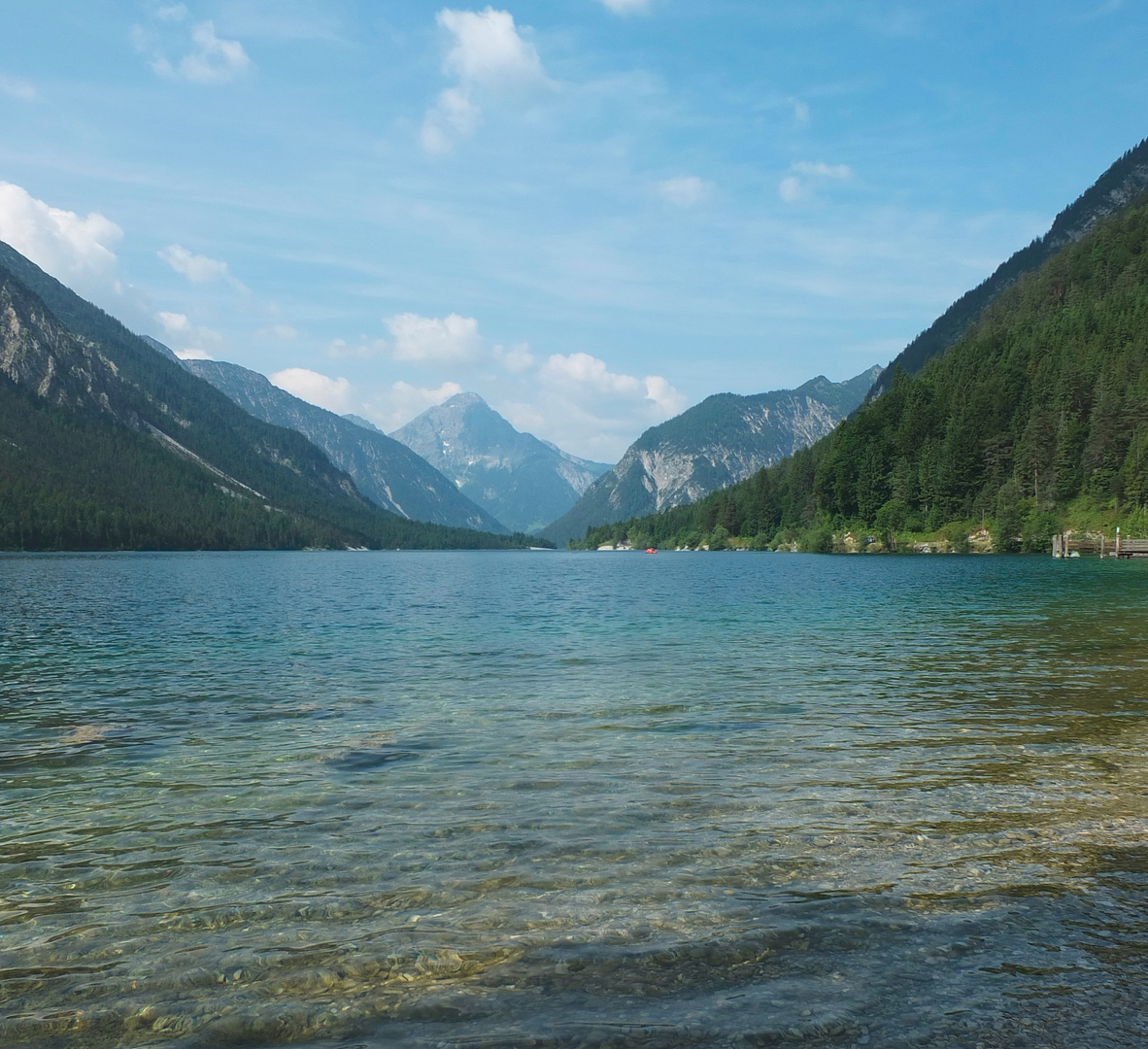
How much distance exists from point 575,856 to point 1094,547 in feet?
507

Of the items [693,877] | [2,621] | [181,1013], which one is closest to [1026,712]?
A: [693,877]

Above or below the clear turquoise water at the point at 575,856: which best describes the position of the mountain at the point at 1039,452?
above

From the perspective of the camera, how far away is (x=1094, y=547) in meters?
136

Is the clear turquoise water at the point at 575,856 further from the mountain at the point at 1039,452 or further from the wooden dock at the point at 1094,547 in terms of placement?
the mountain at the point at 1039,452

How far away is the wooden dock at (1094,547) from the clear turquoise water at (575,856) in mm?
116222

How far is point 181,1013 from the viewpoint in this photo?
7430 mm

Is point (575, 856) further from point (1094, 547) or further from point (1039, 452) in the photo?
point (1039, 452)

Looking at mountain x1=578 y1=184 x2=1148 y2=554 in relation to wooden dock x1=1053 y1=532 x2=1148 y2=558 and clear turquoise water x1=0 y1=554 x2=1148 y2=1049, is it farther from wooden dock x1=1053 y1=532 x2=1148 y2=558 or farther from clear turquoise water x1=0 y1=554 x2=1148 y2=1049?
clear turquoise water x1=0 y1=554 x2=1148 y2=1049

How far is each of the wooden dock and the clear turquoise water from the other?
11622cm

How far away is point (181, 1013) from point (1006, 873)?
1022 cm

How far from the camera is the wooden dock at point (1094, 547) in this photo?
12425 centimetres

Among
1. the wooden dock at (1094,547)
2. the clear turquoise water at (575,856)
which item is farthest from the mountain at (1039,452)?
the clear turquoise water at (575,856)

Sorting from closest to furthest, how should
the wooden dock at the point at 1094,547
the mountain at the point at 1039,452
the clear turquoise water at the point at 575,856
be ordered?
1. the clear turquoise water at the point at 575,856
2. the wooden dock at the point at 1094,547
3. the mountain at the point at 1039,452

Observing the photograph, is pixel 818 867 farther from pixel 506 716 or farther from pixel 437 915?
pixel 506 716
